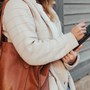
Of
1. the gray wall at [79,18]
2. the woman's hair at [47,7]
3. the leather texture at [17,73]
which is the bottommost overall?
the gray wall at [79,18]

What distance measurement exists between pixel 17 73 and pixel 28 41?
211mm

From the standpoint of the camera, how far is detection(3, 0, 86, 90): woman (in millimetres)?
1961

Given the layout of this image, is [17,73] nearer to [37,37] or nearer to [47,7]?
[37,37]

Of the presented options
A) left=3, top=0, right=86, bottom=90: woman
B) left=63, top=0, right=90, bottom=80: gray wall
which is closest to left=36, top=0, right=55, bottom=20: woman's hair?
left=3, top=0, right=86, bottom=90: woman

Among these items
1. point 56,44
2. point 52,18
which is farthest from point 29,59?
point 52,18

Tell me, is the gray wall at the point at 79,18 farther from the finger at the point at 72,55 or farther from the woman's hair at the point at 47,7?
the finger at the point at 72,55

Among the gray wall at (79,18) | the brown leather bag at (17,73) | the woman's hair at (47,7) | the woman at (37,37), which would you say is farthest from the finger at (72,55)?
the gray wall at (79,18)

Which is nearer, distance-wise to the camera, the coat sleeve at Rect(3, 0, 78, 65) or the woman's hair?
the coat sleeve at Rect(3, 0, 78, 65)

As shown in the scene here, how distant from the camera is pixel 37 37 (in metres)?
2.03

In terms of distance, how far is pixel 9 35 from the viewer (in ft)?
6.57

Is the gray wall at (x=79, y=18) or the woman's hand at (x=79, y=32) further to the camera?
the gray wall at (x=79, y=18)

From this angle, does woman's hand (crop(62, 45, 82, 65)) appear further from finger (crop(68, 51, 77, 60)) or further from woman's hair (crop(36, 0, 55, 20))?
woman's hair (crop(36, 0, 55, 20))

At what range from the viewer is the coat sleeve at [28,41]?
196 centimetres

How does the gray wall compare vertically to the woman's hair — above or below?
below
